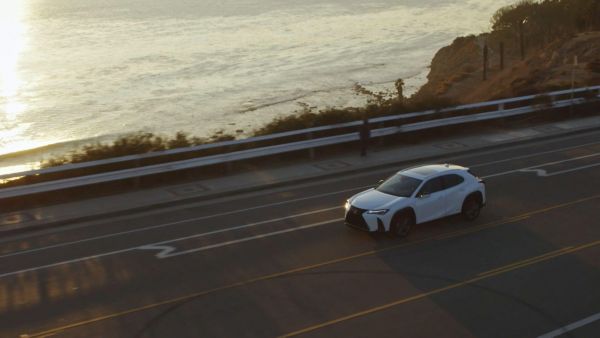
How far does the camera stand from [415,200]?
725 inches

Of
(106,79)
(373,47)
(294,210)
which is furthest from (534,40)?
(294,210)

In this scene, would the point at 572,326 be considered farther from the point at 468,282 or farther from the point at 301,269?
the point at 301,269

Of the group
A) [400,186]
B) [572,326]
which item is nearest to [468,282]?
[572,326]

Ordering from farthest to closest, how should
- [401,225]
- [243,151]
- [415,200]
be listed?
[243,151]
[415,200]
[401,225]

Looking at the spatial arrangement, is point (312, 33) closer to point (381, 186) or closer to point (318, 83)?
point (318, 83)

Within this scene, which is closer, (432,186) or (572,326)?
(572,326)

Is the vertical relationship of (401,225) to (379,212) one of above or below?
below

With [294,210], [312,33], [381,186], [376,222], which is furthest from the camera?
[312,33]

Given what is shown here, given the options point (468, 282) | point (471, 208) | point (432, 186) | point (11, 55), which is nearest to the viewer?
point (468, 282)

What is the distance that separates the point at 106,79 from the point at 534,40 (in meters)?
54.3

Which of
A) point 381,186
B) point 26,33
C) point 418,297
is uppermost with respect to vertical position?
point 26,33

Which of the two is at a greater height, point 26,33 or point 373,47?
point 26,33

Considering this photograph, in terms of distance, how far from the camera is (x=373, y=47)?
11600 cm

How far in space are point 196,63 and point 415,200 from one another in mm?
81989
